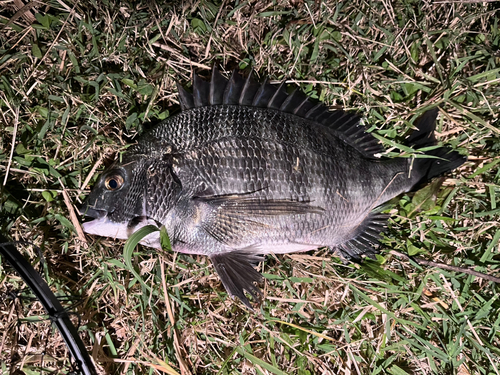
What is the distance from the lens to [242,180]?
7.38 ft

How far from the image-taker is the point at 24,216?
8.14ft

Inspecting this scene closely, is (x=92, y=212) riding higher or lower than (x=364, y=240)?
lower

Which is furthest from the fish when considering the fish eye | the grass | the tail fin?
the grass

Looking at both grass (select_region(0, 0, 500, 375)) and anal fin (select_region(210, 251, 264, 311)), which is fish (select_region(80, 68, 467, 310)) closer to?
anal fin (select_region(210, 251, 264, 311))

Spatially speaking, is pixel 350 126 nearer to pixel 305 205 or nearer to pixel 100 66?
pixel 305 205

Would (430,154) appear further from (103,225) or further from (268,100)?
(103,225)

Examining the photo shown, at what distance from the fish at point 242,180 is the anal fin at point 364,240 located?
87mm

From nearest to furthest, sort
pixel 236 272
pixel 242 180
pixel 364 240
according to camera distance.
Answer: pixel 242 180
pixel 236 272
pixel 364 240

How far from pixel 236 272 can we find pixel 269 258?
36 cm

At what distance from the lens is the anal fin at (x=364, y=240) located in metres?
2.58

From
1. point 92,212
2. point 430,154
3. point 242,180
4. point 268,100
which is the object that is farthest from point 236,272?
point 430,154

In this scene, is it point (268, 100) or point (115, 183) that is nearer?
point (115, 183)

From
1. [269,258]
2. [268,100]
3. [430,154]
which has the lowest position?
[269,258]

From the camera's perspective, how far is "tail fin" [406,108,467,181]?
2578 millimetres
